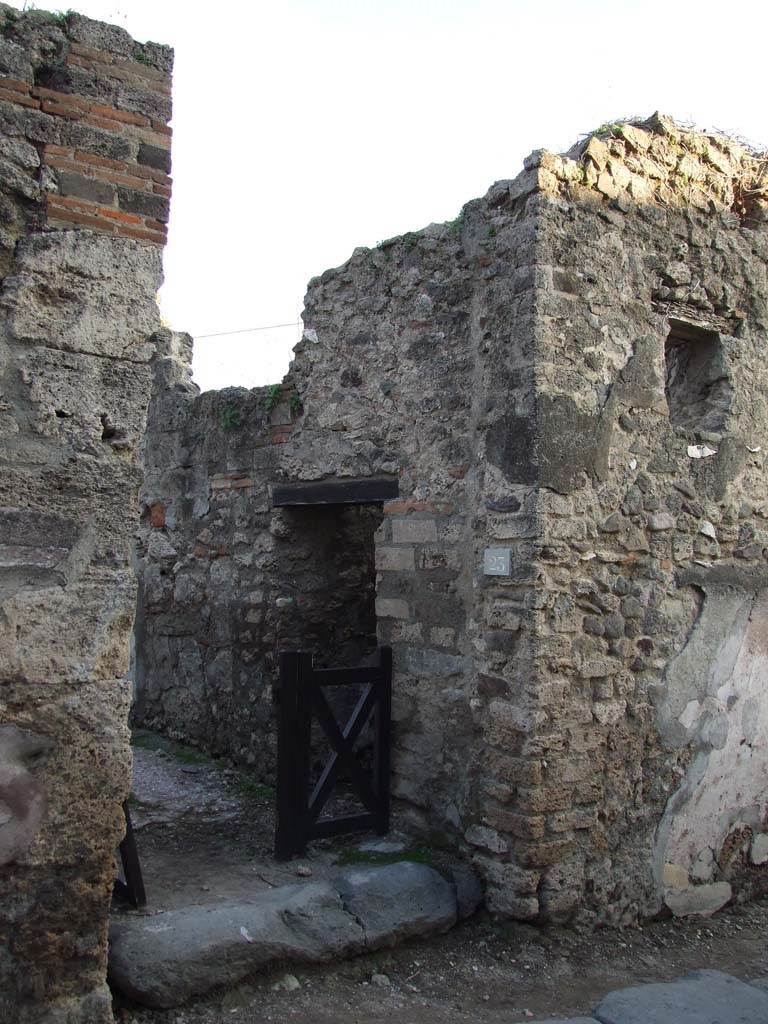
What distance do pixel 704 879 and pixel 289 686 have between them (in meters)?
2.34

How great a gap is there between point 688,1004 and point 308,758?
6.47ft

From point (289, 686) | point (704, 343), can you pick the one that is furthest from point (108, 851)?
point (704, 343)

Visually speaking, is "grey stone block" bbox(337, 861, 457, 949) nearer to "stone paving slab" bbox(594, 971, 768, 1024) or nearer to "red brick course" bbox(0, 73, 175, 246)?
"stone paving slab" bbox(594, 971, 768, 1024)

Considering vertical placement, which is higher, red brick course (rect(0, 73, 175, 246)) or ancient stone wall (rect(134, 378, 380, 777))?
red brick course (rect(0, 73, 175, 246))

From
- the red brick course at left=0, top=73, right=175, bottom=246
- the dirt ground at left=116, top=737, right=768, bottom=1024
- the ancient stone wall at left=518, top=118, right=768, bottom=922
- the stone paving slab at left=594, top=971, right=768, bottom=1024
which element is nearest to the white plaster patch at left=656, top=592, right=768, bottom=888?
the ancient stone wall at left=518, top=118, right=768, bottom=922

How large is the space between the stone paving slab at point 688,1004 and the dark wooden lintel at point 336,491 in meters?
2.53

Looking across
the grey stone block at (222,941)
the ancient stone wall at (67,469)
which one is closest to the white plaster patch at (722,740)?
the grey stone block at (222,941)

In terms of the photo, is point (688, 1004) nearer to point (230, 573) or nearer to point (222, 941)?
point (222, 941)

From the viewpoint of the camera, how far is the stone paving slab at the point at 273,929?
11.5 ft

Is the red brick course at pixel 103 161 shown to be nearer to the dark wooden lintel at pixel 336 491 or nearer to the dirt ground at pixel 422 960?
the dark wooden lintel at pixel 336 491

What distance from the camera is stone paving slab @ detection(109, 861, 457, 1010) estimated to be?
11.5 feet

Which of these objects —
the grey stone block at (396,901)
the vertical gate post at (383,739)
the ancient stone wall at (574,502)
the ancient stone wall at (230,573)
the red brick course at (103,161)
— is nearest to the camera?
the red brick course at (103,161)

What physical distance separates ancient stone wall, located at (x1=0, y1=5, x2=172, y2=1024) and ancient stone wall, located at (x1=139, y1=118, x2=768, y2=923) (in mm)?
1939

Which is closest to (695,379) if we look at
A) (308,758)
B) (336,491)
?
(336,491)
